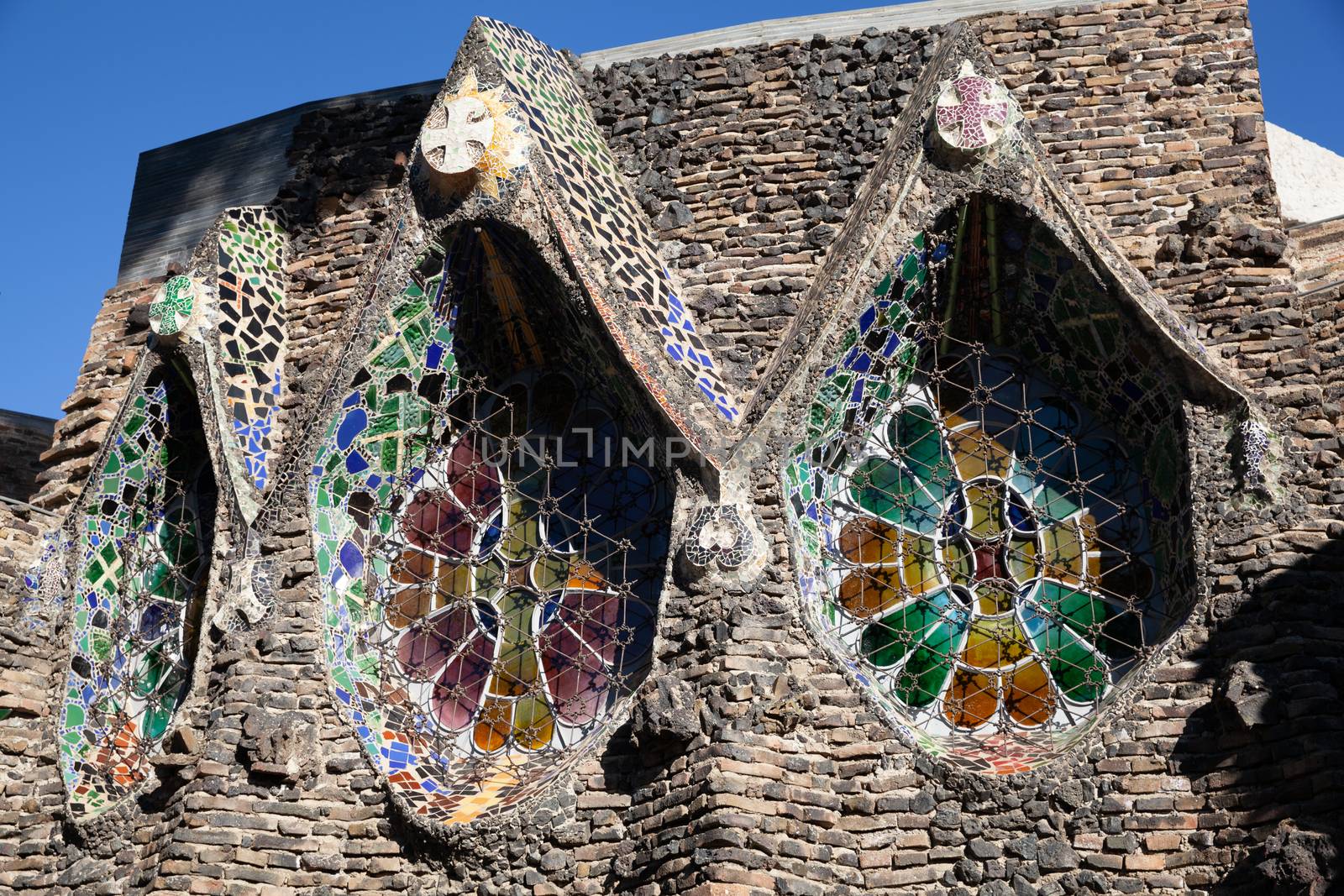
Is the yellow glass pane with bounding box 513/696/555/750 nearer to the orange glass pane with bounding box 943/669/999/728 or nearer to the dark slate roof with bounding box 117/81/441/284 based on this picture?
the orange glass pane with bounding box 943/669/999/728

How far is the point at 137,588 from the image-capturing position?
29.3 ft

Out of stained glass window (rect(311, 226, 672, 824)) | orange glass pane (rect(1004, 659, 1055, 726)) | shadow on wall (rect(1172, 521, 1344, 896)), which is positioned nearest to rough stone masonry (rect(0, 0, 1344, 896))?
shadow on wall (rect(1172, 521, 1344, 896))

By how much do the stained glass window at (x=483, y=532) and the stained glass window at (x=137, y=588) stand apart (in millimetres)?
879

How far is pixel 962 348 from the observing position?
8.41 m

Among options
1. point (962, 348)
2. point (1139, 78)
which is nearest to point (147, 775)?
point (962, 348)

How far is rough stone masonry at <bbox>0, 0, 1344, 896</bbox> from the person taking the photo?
6.91 meters

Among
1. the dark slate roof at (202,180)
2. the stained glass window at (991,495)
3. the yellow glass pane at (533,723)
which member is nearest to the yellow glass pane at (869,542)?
the stained glass window at (991,495)

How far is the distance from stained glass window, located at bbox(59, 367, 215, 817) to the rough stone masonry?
82mm

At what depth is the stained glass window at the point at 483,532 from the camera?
26.3 ft

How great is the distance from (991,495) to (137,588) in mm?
4052

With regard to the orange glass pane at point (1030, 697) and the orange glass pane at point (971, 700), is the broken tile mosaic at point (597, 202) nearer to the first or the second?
the orange glass pane at point (971, 700)

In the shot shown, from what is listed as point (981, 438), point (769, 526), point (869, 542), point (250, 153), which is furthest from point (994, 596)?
point (250, 153)

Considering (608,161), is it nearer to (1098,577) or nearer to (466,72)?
(466,72)

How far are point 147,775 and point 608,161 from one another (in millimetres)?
3560
